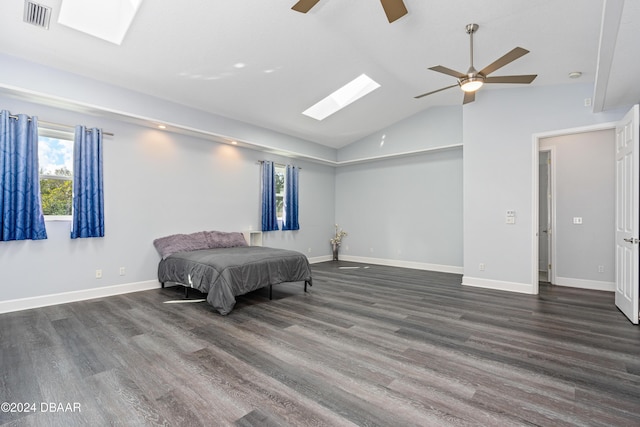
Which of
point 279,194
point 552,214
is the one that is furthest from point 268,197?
point 552,214

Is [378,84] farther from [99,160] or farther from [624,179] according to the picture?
[99,160]

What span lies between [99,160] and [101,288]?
1.85 meters

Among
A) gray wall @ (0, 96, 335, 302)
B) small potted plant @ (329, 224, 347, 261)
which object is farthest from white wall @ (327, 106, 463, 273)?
gray wall @ (0, 96, 335, 302)

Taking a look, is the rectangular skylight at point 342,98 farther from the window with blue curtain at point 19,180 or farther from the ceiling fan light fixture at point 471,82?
the window with blue curtain at point 19,180

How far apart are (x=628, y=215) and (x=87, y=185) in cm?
684

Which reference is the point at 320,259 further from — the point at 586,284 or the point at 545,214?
the point at 586,284

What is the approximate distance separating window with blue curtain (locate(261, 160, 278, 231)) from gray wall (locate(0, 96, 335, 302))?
153 millimetres

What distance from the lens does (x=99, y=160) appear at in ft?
14.2

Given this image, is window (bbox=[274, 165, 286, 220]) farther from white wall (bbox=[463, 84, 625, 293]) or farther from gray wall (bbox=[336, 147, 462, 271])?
white wall (bbox=[463, 84, 625, 293])

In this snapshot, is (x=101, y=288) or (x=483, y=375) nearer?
(x=483, y=375)

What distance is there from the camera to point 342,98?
6191 mm

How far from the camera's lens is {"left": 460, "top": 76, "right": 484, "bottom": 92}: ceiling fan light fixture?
10.8ft

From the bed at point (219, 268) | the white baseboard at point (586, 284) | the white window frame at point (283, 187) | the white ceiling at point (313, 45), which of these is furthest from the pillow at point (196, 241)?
the white baseboard at point (586, 284)

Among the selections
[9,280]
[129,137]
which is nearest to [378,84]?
[129,137]
